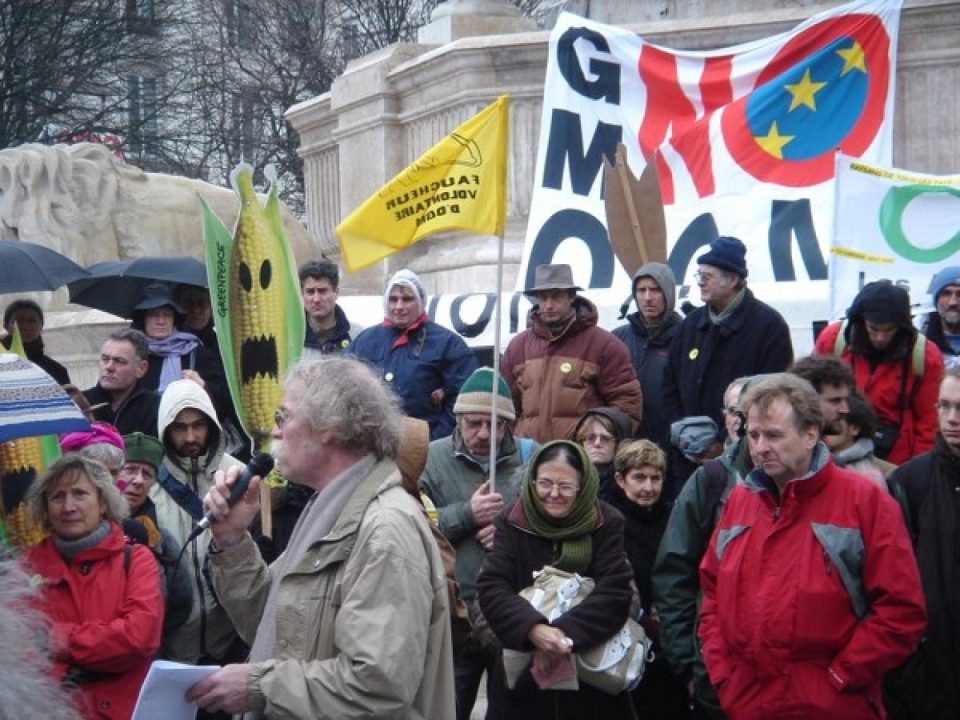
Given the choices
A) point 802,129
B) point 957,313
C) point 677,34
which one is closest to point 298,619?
point 957,313

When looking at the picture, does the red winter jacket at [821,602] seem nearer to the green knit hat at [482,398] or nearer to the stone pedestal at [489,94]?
the green knit hat at [482,398]

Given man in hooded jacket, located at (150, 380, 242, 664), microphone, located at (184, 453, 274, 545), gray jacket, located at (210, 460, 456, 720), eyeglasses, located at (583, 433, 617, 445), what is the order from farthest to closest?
1. eyeglasses, located at (583, 433, 617, 445)
2. man in hooded jacket, located at (150, 380, 242, 664)
3. microphone, located at (184, 453, 274, 545)
4. gray jacket, located at (210, 460, 456, 720)

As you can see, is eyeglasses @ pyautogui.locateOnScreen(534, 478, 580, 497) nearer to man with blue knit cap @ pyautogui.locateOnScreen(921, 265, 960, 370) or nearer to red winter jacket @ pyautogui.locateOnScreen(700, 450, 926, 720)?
red winter jacket @ pyautogui.locateOnScreen(700, 450, 926, 720)

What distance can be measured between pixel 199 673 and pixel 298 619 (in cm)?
25

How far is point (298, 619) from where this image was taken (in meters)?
3.79

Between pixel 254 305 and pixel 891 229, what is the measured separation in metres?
3.63

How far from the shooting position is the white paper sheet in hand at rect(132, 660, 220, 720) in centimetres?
378

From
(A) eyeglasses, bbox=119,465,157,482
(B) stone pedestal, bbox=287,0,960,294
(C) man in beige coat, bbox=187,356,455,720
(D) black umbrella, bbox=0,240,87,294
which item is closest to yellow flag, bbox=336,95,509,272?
(A) eyeglasses, bbox=119,465,157,482

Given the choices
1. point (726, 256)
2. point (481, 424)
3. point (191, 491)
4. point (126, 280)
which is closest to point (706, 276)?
point (726, 256)

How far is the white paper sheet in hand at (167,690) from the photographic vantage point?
12.4 ft

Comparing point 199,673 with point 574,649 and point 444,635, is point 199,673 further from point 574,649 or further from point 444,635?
point 574,649

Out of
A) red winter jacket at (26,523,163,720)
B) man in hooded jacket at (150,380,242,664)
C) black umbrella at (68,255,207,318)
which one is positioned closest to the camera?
red winter jacket at (26,523,163,720)

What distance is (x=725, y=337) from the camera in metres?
7.09

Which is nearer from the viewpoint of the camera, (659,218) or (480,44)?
(659,218)
